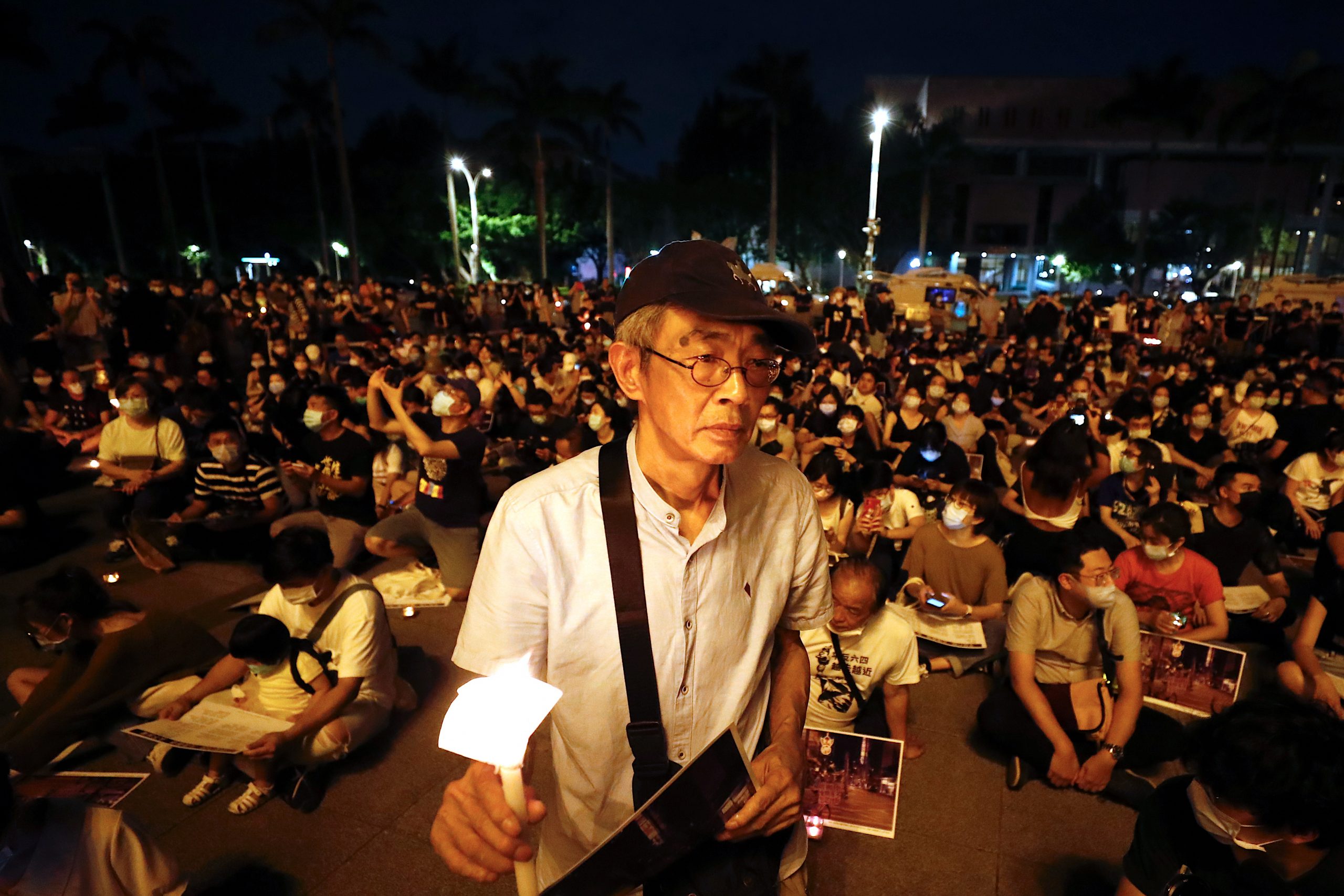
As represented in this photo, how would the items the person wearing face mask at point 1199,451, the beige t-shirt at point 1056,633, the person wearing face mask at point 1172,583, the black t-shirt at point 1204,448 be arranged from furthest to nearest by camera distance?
1. the black t-shirt at point 1204,448
2. the person wearing face mask at point 1199,451
3. the person wearing face mask at point 1172,583
4. the beige t-shirt at point 1056,633

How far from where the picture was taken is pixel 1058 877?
3631 millimetres

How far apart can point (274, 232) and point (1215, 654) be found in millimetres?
52499

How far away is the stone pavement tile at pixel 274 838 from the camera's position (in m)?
3.70

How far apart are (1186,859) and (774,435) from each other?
5.62 metres

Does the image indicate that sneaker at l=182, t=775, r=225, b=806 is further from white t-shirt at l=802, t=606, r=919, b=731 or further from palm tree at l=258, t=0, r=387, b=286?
palm tree at l=258, t=0, r=387, b=286

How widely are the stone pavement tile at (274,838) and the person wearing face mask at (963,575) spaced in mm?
3751

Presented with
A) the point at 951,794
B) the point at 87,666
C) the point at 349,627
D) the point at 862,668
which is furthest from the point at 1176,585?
the point at 87,666

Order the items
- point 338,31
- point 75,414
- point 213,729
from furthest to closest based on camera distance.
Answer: point 338,31 → point 75,414 → point 213,729

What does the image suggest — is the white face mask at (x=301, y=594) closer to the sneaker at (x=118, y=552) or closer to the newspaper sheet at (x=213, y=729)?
the newspaper sheet at (x=213, y=729)

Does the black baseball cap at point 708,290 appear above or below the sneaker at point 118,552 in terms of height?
above

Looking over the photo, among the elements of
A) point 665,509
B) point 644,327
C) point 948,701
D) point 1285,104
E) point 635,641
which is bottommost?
point 948,701

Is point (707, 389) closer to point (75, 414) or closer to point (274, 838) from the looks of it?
point (274, 838)

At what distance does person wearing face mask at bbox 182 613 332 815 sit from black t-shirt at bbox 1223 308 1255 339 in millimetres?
21887

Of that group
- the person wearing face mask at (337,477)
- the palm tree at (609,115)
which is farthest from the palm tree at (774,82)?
the person wearing face mask at (337,477)
